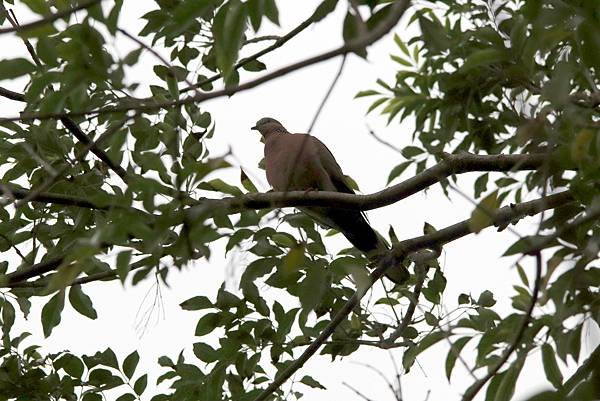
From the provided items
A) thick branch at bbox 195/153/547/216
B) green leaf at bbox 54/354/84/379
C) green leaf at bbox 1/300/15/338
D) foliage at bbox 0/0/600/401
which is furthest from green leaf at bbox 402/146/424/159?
green leaf at bbox 1/300/15/338

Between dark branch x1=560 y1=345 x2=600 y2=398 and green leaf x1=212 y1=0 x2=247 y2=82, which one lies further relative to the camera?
dark branch x1=560 y1=345 x2=600 y2=398

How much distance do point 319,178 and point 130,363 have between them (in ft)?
5.65

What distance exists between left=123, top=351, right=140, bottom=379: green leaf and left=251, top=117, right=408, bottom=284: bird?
3.48 ft

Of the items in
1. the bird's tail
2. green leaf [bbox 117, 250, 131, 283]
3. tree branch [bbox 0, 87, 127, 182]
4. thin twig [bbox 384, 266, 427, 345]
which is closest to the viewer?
green leaf [bbox 117, 250, 131, 283]

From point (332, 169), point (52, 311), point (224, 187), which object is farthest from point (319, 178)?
point (52, 311)

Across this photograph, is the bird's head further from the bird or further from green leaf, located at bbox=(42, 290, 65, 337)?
green leaf, located at bbox=(42, 290, 65, 337)

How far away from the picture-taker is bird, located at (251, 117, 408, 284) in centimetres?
447

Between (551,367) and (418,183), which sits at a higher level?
(418,183)

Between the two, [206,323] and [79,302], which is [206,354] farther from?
[79,302]

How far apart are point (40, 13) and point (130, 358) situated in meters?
1.60

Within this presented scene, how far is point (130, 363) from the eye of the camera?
3.62 metres

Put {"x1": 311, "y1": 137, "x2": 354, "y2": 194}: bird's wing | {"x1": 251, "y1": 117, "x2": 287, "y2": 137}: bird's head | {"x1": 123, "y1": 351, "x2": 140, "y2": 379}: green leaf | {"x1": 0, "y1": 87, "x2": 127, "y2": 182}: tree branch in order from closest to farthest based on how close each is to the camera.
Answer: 1. {"x1": 0, "y1": 87, "x2": 127, "y2": 182}: tree branch
2. {"x1": 123, "y1": 351, "x2": 140, "y2": 379}: green leaf
3. {"x1": 311, "y1": 137, "x2": 354, "y2": 194}: bird's wing
4. {"x1": 251, "y1": 117, "x2": 287, "y2": 137}: bird's head

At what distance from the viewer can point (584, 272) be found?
2.17 meters

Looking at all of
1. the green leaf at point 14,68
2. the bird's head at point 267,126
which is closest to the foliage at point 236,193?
the green leaf at point 14,68
